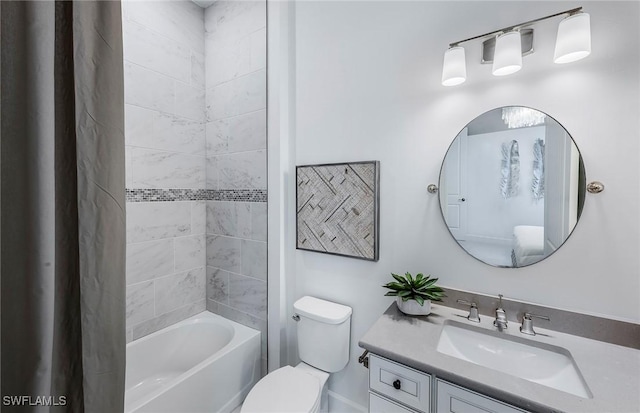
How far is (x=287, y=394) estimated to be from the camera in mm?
1373

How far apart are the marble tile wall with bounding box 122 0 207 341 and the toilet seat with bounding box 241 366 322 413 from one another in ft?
3.26

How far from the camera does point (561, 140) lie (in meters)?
1.14

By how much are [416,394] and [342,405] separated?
0.94 meters

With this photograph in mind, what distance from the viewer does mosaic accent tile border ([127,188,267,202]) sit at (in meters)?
1.79

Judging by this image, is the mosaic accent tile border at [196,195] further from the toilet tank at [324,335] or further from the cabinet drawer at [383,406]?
the cabinet drawer at [383,406]

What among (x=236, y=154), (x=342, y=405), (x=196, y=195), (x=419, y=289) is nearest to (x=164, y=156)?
(x=196, y=195)

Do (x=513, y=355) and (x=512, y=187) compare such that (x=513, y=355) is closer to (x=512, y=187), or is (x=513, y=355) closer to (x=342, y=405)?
(x=512, y=187)

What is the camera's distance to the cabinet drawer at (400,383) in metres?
1.01

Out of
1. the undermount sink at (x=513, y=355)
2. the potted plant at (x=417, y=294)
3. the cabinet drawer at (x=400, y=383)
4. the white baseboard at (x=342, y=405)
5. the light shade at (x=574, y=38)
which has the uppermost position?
the light shade at (x=574, y=38)

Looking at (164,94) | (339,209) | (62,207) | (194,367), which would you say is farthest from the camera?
(164,94)

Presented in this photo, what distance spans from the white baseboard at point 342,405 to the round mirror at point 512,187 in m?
1.18

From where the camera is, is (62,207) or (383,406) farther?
(383,406)

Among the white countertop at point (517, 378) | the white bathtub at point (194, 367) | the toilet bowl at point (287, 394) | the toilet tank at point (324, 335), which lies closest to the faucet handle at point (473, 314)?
the white countertop at point (517, 378)

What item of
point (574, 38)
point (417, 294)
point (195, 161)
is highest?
point (574, 38)
